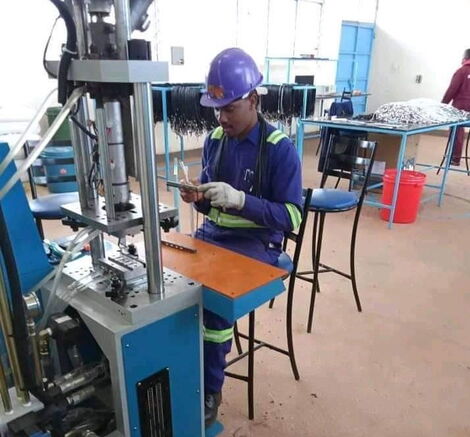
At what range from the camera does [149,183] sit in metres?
0.92

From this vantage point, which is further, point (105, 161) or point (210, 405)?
point (210, 405)

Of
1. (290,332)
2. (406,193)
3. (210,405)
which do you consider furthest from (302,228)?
(406,193)

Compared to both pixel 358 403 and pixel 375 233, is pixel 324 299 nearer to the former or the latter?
pixel 358 403

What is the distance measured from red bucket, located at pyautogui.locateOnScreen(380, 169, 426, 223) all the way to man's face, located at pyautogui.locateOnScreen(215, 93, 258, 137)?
256 centimetres

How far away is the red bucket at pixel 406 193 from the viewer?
3.69 m

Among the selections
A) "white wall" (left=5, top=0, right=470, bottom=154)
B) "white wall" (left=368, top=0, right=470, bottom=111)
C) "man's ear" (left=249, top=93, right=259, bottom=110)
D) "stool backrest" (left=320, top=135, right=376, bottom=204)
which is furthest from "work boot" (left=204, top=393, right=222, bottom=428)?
"white wall" (left=368, top=0, right=470, bottom=111)

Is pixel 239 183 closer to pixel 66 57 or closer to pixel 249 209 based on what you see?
pixel 249 209

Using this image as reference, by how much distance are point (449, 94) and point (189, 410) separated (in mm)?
6051

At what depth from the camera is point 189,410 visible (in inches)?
46.7

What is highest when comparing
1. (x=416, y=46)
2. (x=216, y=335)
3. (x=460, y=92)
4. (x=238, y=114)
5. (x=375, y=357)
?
(x=416, y=46)

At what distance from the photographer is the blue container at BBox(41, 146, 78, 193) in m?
2.48

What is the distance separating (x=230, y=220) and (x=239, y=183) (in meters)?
0.14

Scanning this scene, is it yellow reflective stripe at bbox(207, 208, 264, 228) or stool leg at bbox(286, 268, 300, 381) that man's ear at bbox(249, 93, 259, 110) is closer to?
yellow reflective stripe at bbox(207, 208, 264, 228)

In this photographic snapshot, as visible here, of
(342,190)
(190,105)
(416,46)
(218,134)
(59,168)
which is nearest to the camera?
(218,134)
